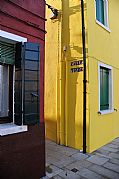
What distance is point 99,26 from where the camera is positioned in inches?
269

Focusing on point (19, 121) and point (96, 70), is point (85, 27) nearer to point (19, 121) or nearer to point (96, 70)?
point (96, 70)

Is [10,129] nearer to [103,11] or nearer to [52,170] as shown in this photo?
[52,170]

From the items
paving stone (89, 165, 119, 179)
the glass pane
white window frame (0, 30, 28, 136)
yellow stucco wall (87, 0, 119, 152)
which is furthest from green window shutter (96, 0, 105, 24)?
paving stone (89, 165, 119, 179)

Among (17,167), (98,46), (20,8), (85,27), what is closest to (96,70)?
(98,46)

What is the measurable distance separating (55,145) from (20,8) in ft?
14.7

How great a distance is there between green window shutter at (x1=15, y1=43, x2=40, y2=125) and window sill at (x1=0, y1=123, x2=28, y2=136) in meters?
0.11

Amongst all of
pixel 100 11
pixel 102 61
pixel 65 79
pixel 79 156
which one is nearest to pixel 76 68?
pixel 65 79

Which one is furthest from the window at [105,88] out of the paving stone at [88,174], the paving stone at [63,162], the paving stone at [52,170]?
the paving stone at [52,170]

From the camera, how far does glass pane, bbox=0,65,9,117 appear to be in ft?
12.5

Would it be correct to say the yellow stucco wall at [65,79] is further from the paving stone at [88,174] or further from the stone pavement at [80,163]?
the paving stone at [88,174]

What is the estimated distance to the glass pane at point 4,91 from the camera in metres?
3.82

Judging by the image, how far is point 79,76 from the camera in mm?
6277

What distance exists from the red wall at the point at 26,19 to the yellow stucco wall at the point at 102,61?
2288 mm

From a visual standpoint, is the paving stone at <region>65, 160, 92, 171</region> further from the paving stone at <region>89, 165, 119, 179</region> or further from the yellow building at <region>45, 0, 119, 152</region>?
the yellow building at <region>45, 0, 119, 152</region>
